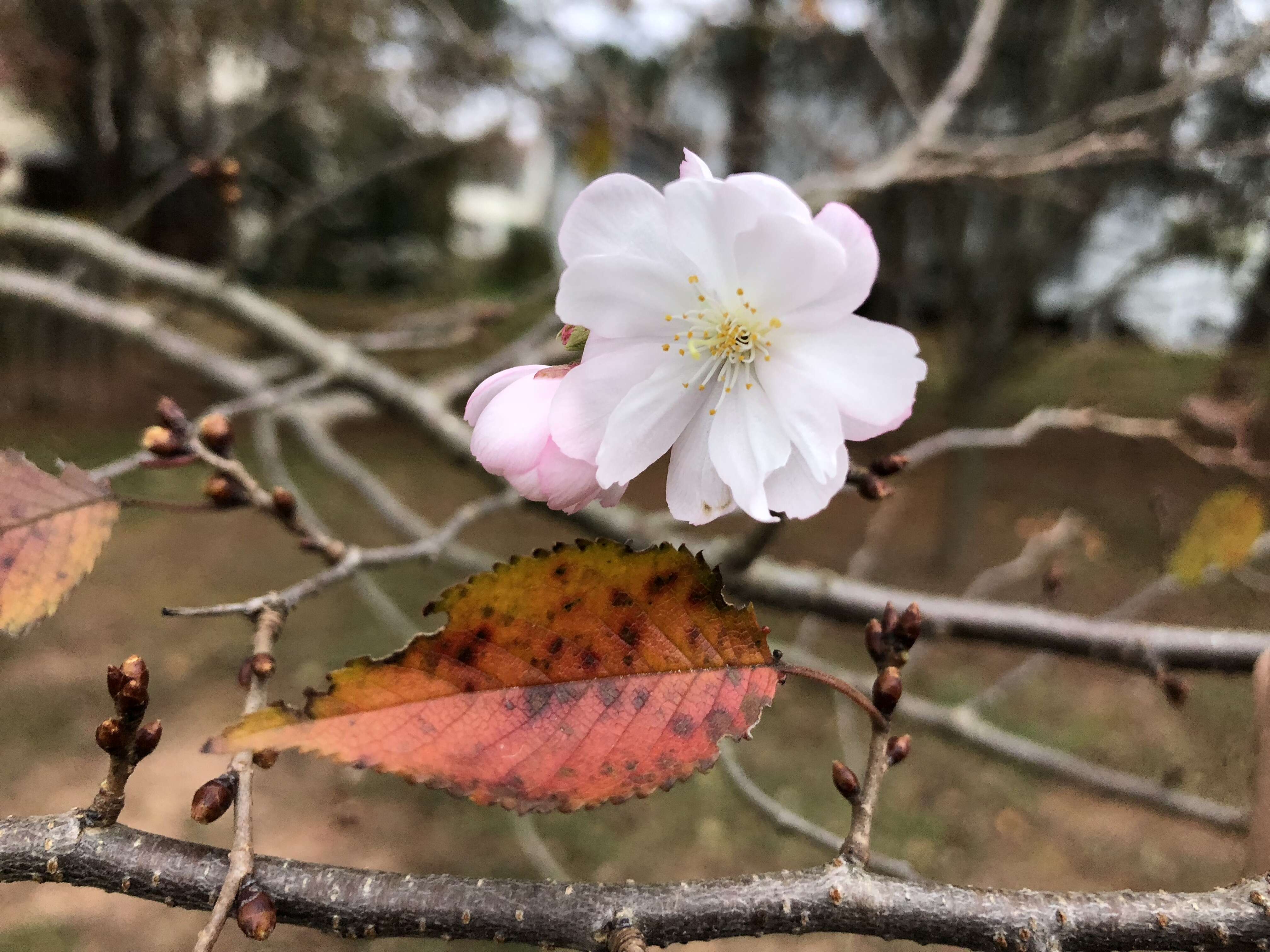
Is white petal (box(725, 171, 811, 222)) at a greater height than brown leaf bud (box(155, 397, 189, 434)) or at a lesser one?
lesser

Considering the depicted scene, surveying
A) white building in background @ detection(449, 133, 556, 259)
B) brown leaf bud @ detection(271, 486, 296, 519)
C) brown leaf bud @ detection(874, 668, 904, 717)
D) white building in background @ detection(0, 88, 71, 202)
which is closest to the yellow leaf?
brown leaf bud @ detection(874, 668, 904, 717)

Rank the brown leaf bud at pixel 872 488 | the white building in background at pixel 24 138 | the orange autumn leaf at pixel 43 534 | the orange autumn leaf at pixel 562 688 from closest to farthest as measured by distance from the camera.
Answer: the orange autumn leaf at pixel 562 688
the orange autumn leaf at pixel 43 534
the brown leaf bud at pixel 872 488
the white building in background at pixel 24 138

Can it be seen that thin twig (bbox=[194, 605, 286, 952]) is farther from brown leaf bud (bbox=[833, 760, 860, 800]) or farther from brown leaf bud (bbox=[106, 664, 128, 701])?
brown leaf bud (bbox=[833, 760, 860, 800])

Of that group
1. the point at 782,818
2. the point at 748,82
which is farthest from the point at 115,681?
the point at 748,82

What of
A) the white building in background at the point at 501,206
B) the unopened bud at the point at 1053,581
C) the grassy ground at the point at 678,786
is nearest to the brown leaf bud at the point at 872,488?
the grassy ground at the point at 678,786

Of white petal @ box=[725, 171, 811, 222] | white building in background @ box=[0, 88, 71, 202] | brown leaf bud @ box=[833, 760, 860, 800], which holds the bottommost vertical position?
brown leaf bud @ box=[833, 760, 860, 800]

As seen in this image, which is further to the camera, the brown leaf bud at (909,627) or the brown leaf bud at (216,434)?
the brown leaf bud at (216,434)

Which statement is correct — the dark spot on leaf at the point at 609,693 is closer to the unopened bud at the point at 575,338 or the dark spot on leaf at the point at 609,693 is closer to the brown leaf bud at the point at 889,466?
the unopened bud at the point at 575,338
